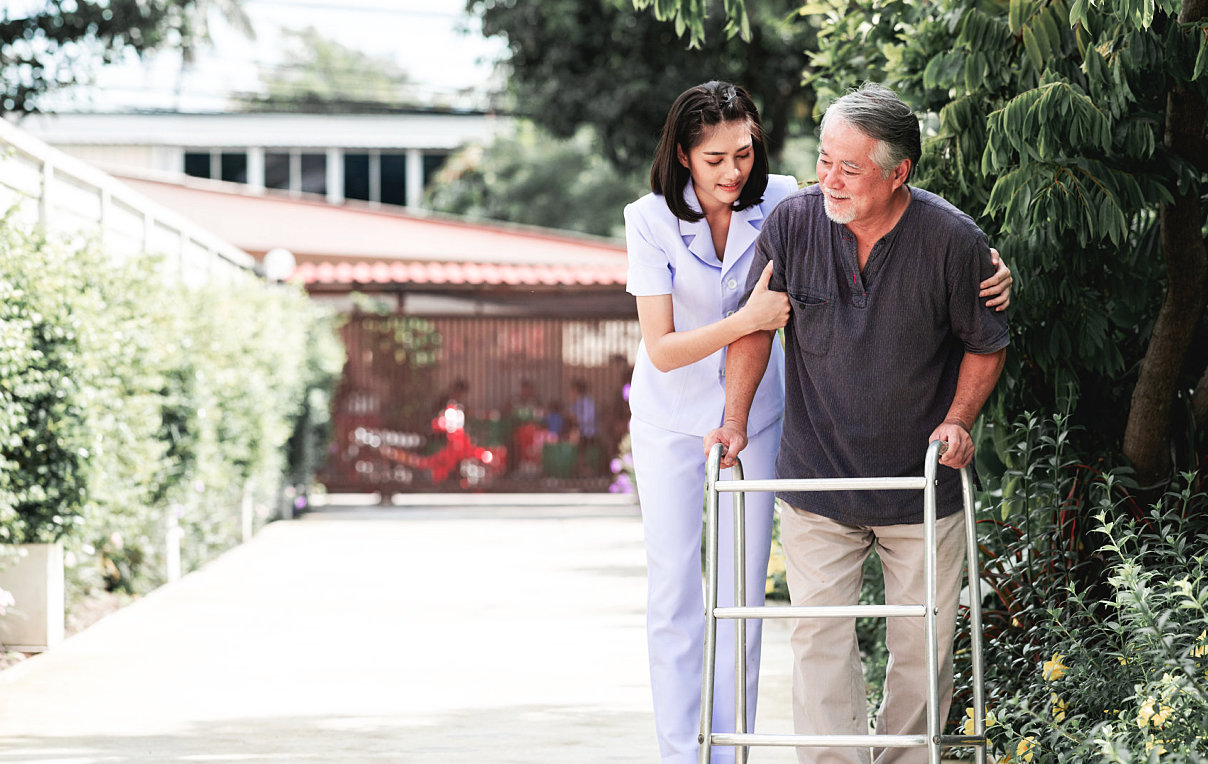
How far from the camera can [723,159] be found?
398cm

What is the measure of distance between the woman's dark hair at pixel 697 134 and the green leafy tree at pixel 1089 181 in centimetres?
66

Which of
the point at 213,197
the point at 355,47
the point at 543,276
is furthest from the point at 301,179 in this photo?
the point at 355,47

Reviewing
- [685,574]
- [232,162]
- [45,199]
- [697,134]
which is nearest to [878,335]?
[697,134]

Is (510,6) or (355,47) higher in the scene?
(355,47)

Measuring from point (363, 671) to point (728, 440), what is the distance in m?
3.49

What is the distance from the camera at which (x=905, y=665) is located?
12.9ft

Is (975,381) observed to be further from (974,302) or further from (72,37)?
(72,37)

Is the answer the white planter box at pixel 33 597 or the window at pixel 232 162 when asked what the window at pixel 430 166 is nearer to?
the window at pixel 232 162

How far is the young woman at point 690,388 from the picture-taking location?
4016 millimetres

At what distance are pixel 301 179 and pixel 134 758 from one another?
117 ft

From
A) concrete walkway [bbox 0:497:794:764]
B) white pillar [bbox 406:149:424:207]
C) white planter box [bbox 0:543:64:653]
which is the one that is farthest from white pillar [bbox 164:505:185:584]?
white pillar [bbox 406:149:424:207]

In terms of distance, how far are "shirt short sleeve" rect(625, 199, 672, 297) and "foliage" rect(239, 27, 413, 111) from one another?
47581 millimetres

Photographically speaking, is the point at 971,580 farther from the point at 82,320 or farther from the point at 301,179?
the point at 301,179

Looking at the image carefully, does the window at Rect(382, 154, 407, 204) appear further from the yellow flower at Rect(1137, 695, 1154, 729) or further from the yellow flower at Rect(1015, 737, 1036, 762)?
the yellow flower at Rect(1137, 695, 1154, 729)
